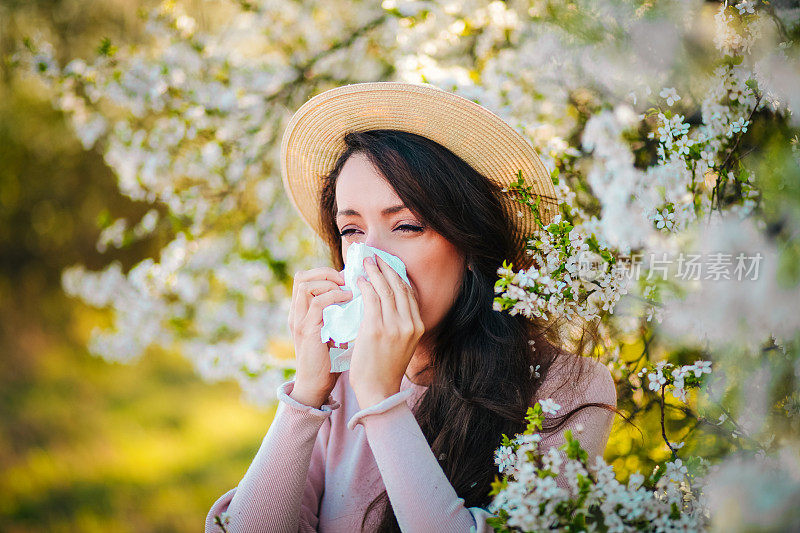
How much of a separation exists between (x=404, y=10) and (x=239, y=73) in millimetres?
980

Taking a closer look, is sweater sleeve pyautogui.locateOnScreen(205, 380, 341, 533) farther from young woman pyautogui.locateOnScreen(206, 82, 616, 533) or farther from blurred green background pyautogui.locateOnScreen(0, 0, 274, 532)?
blurred green background pyautogui.locateOnScreen(0, 0, 274, 532)

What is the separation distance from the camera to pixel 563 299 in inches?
63.2

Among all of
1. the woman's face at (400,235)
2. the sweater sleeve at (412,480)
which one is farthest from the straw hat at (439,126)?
the sweater sleeve at (412,480)

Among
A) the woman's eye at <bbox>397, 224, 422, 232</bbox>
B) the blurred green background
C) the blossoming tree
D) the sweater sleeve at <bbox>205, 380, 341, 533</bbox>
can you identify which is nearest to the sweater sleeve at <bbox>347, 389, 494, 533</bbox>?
the blossoming tree

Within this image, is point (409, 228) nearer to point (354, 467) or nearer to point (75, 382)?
point (354, 467)

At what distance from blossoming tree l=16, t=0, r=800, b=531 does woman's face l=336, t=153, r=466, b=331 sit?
8.3 inches

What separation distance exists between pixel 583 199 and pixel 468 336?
75cm

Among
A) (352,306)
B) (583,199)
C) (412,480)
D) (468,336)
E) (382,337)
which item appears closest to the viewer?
(412,480)

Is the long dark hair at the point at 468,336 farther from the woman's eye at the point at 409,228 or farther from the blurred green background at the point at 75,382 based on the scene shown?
the blurred green background at the point at 75,382

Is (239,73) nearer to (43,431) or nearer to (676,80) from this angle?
(676,80)

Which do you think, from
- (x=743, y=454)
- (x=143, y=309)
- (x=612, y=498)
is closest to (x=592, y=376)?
(x=743, y=454)

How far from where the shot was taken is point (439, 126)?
77.3 inches

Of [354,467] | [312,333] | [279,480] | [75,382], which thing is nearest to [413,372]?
[354,467]

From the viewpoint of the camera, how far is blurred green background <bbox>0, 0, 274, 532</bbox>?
4769mm
